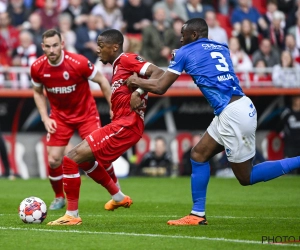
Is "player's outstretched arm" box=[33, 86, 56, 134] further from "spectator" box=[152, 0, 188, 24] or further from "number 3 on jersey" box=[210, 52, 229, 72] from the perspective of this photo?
"spectator" box=[152, 0, 188, 24]

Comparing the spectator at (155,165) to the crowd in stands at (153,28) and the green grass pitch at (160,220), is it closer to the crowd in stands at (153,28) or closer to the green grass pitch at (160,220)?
the crowd in stands at (153,28)

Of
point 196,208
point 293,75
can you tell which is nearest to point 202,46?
point 196,208

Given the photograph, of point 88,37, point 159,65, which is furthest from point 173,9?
point 88,37

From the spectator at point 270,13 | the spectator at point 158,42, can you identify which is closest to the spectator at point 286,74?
the spectator at point 270,13

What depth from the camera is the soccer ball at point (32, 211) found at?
31.7 feet

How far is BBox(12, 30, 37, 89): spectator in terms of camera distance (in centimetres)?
1927

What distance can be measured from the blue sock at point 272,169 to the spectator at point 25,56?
10.9 metres

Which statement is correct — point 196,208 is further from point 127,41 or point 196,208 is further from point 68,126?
point 127,41

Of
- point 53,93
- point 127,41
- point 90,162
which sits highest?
point 127,41

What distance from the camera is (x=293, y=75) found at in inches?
804

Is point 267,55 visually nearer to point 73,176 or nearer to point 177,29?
point 177,29

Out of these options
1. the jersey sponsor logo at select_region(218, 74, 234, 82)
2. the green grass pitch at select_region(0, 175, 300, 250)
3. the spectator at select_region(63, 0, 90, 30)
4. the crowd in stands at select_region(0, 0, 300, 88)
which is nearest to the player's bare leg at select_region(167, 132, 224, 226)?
the green grass pitch at select_region(0, 175, 300, 250)

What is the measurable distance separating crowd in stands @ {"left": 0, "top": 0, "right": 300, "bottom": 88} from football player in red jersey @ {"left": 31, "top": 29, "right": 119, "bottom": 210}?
6938 millimetres

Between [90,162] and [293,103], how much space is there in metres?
11.3
